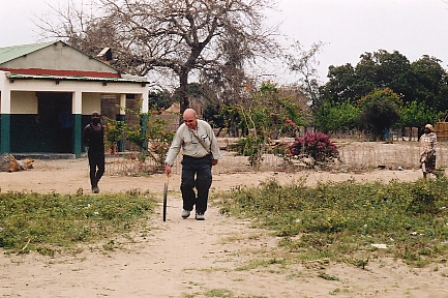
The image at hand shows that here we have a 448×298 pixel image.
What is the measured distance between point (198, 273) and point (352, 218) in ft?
12.3

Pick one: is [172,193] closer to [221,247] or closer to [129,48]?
[221,247]

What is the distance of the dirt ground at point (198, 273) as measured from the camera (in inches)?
292

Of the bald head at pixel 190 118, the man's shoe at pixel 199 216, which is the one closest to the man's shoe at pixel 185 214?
the man's shoe at pixel 199 216

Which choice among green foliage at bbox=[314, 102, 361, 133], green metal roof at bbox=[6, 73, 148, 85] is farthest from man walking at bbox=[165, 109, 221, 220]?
green foliage at bbox=[314, 102, 361, 133]

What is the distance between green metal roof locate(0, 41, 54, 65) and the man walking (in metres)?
16.2

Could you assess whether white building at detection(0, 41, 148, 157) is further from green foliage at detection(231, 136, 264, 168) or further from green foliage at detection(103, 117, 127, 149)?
green foliage at detection(231, 136, 264, 168)

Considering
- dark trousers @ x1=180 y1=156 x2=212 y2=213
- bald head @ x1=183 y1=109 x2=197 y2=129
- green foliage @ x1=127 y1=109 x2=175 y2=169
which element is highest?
bald head @ x1=183 y1=109 x2=197 y2=129

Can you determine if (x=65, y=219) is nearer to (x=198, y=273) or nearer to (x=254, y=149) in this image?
(x=198, y=273)

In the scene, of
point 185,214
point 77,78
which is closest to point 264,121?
point 77,78

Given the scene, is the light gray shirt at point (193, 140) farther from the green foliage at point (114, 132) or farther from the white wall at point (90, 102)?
the white wall at point (90, 102)

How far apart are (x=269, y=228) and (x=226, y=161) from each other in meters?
14.0

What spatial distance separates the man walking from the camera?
11.8m

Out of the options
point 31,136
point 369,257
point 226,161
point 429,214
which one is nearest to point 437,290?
point 369,257

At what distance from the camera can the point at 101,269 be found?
842cm
